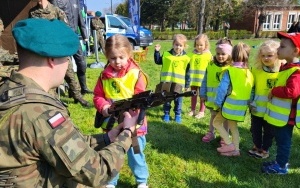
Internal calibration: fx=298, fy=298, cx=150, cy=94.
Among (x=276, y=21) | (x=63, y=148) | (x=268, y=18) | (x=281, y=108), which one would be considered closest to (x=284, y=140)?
(x=281, y=108)

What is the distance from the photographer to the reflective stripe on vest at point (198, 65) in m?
5.89

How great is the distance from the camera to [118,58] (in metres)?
3.06

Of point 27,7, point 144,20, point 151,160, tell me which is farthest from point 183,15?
point 151,160

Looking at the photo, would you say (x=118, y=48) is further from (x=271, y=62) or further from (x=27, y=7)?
(x=27, y=7)

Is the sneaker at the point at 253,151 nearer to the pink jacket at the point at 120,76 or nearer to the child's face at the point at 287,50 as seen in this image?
the child's face at the point at 287,50

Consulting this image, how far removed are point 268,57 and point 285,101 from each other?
0.67 metres

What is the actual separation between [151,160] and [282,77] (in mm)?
2069

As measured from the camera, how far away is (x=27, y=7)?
22.5 feet

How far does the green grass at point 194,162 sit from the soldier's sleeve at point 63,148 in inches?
82.3

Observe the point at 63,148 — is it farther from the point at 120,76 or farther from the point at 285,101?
the point at 285,101

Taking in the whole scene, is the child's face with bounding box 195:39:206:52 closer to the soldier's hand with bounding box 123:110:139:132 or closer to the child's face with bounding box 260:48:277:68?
the child's face with bounding box 260:48:277:68

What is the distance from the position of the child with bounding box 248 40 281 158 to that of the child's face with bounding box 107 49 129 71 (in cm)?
205

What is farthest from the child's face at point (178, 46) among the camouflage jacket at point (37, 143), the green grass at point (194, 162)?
the camouflage jacket at point (37, 143)

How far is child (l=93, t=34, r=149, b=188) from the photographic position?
3.06 metres
